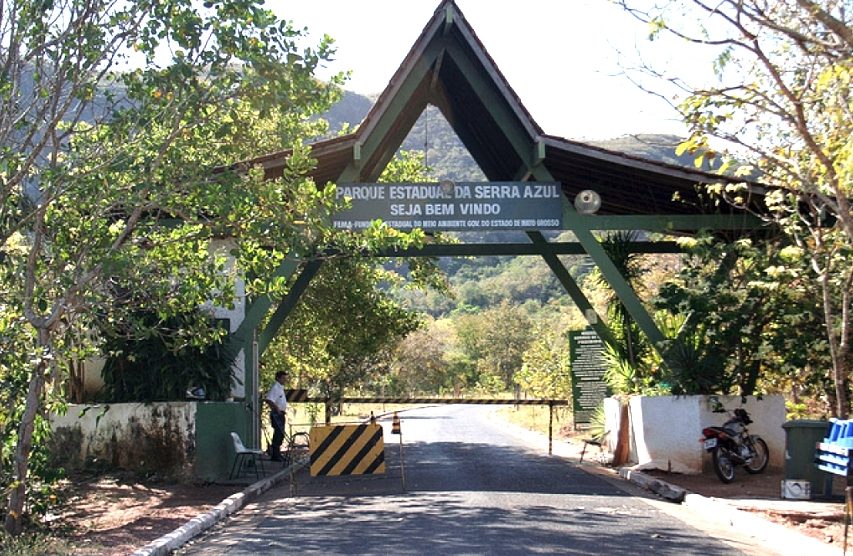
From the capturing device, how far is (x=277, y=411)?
19484 mm

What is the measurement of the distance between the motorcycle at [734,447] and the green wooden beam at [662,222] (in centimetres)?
366

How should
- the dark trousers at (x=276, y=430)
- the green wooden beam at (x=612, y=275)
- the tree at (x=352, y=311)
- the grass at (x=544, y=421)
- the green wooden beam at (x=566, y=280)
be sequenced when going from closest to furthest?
1. the green wooden beam at (x=612, y=275)
2. the dark trousers at (x=276, y=430)
3. the green wooden beam at (x=566, y=280)
4. the tree at (x=352, y=311)
5. the grass at (x=544, y=421)

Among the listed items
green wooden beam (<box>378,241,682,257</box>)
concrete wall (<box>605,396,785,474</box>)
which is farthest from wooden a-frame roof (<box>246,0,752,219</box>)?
concrete wall (<box>605,396,785,474</box>)

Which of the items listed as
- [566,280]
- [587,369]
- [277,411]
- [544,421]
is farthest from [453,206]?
[544,421]

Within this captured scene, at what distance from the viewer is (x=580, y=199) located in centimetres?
1884

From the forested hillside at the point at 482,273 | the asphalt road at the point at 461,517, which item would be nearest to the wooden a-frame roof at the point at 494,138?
the asphalt road at the point at 461,517

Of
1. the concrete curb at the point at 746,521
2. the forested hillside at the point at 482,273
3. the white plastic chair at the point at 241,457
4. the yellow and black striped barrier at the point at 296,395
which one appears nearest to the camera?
the concrete curb at the point at 746,521

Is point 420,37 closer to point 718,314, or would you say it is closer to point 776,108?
point 718,314

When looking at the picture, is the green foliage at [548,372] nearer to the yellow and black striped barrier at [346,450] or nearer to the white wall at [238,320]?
the white wall at [238,320]

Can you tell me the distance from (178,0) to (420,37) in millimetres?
6843

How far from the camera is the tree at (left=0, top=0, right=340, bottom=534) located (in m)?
11.2

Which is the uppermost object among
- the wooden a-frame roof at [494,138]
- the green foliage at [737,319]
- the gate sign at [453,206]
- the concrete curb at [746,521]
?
the wooden a-frame roof at [494,138]

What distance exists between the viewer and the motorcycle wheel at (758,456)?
54.7ft

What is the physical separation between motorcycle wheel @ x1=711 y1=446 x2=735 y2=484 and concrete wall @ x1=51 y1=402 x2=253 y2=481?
24.5 ft
